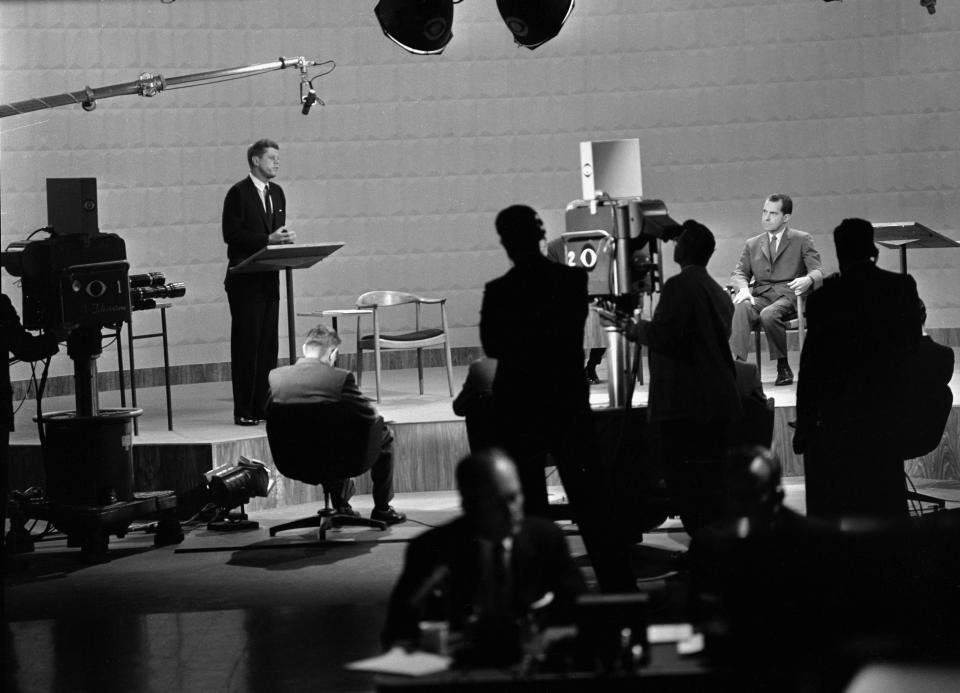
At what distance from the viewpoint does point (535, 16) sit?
5477mm

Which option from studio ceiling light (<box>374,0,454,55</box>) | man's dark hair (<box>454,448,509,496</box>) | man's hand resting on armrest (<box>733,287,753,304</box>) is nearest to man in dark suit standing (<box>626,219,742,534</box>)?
studio ceiling light (<box>374,0,454,55</box>)

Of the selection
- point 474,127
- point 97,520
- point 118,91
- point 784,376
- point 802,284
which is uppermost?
point 118,91

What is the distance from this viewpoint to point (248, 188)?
7.37m

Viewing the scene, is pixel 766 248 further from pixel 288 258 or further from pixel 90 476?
pixel 90 476

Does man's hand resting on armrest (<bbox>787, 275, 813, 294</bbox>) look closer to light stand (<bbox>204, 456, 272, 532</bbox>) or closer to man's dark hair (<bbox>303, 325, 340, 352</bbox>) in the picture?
man's dark hair (<bbox>303, 325, 340, 352</bbox>)

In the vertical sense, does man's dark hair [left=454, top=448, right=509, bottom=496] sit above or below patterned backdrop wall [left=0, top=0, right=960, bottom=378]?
below

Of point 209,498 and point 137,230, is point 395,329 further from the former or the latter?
point 209,498

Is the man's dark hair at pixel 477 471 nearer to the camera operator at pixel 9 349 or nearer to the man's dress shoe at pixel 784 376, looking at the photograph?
the camera operator at pixel 9 349

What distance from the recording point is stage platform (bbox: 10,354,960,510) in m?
6.78

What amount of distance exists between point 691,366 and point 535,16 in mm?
1609

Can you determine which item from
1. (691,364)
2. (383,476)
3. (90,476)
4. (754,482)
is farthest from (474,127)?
(754,482)

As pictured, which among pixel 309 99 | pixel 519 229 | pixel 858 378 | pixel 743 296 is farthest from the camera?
pixel 309 99

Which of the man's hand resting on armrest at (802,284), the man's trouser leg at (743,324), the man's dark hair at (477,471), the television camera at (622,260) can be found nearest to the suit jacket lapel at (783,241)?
the man's hand resting on armrest at (802,284)

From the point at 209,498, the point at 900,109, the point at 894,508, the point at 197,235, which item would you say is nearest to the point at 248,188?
the point at 209,498
